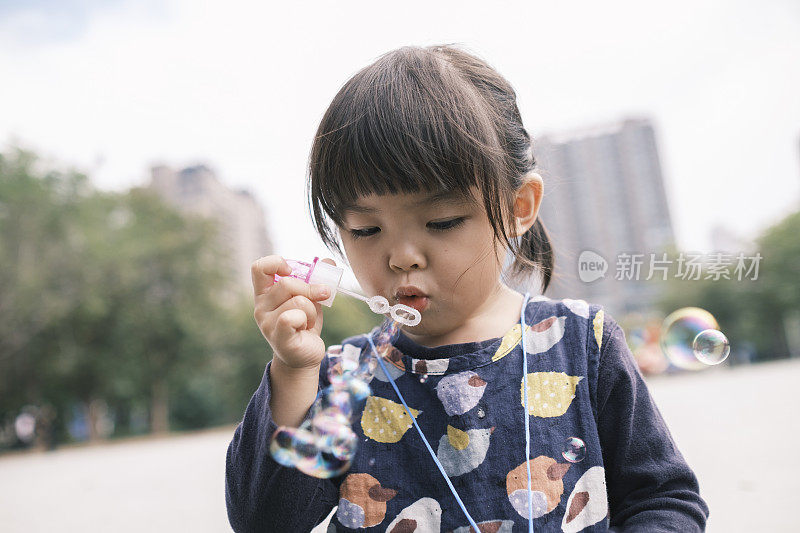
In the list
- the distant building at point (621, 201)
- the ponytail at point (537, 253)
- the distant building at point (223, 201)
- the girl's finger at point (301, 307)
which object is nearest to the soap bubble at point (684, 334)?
the ponytail at point (537, 253)

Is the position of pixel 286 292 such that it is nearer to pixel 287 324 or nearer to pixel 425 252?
pixel 287 324

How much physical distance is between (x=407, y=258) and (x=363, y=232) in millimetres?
109

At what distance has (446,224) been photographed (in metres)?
1.05

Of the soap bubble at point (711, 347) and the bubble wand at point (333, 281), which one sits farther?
the soap bubble at point (711, 347)

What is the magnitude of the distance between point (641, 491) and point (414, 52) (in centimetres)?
88

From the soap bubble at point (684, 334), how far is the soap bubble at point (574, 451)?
1080mm

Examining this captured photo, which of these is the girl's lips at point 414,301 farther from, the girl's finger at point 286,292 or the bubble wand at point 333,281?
the girl's finger at point 286,292

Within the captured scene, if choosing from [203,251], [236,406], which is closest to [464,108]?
[203,251]

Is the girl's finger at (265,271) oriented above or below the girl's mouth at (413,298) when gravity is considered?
above

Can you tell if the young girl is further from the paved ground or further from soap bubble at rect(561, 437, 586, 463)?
the paved ground

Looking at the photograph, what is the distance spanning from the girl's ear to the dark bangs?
7 centimetres

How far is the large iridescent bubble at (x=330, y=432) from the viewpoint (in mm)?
1024

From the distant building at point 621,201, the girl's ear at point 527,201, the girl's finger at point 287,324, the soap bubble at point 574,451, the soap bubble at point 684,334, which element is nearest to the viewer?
the girl's finger at point 287,324

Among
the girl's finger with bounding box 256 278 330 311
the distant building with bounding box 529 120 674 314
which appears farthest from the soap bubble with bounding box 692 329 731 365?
the distant building with bounding box 529 120 674 314
